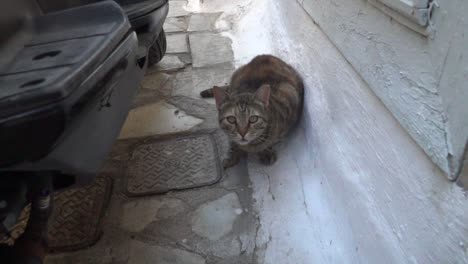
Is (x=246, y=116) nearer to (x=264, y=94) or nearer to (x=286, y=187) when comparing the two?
(x=264, y=94)

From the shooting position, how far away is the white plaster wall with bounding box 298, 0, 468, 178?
2.47 feet

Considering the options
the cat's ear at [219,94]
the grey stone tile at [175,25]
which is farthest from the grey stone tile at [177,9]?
the cat's ear at [219,94]

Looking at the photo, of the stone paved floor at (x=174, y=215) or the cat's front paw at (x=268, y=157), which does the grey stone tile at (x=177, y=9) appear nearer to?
the stone paved floor at (x=174, y=215)

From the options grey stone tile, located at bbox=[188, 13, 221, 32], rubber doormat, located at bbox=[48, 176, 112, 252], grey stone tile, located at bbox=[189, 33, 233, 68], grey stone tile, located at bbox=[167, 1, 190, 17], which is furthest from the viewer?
grey stone tile, located at bbox=[167, 1, 190, 17]

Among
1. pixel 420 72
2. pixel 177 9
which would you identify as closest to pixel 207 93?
pixel 420 72

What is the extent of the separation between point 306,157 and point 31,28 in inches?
51.4

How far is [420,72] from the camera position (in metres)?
0.89

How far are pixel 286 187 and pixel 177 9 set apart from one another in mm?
3323

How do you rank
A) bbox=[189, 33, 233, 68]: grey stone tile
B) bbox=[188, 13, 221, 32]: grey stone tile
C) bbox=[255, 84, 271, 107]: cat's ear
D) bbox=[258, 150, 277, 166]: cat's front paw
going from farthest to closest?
bbox=[188, 13, 221, 32]: grey stone tile
bbox=[189, 33, 233, 68]: grey stone tile
bbox=[258, 150, 277, 166]: cat's front paw
bbox=[255, 84, 271, 107]: cat's ear

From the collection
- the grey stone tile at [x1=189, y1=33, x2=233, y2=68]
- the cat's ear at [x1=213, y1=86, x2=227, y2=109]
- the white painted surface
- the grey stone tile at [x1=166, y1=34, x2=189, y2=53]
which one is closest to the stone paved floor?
the white painted surface

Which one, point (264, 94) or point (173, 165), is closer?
point (264, 94)

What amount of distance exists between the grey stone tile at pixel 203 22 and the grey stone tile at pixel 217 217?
8.02 feet

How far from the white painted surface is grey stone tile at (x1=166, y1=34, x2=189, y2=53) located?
141 cm

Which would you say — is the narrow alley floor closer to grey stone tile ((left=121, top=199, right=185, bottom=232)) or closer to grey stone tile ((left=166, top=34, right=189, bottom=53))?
grey stone tile ((left=121, top=199, right=185, bottom=232))
